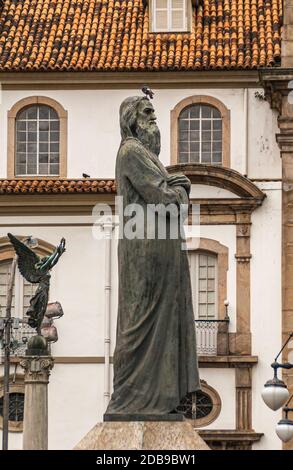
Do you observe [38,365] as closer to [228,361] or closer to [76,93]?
[228,361]

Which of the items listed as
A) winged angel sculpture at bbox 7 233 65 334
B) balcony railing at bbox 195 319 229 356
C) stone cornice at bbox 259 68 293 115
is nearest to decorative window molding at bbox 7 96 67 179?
stone cornice at bbox 259 68 293 115

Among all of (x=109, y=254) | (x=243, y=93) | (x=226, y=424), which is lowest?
(x=226, y=424)

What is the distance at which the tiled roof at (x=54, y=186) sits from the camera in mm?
41784

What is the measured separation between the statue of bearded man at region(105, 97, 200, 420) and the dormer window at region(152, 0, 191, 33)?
30.0 meters

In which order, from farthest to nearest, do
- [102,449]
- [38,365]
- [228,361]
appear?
1. [228,361]
2. [38,365]
3. [102,449]

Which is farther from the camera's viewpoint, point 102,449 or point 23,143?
point 23,143

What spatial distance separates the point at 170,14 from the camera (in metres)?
44.1

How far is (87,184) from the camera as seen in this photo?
138 feet

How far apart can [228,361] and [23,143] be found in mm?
7034

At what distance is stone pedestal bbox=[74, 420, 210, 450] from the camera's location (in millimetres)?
13383

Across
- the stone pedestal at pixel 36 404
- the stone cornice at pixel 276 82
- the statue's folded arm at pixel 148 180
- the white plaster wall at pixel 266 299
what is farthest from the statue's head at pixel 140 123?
the white plaster wall at pixel 266 299

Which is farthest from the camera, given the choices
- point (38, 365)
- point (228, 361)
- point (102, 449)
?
point (228, 361)
